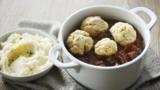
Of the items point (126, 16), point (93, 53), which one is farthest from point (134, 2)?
point (93, 53)

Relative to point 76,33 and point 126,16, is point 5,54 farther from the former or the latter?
point 126,16

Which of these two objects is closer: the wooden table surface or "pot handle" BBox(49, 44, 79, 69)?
"pot handle" BBox(49, 44, 79, 69)

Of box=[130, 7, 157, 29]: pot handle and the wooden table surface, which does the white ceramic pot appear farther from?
the wooden table surface

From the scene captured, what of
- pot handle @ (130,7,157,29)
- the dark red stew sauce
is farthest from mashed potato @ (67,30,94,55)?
pot handle @ (130,7,157,29)

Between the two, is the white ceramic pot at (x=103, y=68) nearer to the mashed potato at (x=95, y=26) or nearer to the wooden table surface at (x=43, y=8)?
the mashed potato at (x=95, y=26)

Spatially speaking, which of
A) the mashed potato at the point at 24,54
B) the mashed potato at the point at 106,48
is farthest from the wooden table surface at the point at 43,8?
the mashed potato at the point at 106,48
